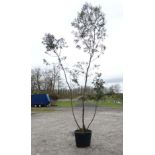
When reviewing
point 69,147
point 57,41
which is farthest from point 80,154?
point 57,41

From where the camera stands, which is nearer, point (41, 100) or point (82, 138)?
point (82, 138)

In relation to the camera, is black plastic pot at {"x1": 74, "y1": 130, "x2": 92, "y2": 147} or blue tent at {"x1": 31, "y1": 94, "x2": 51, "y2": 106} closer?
black plastic pot at {"x1": 74, "y1": 130, "x2": 92, "y2": 147}

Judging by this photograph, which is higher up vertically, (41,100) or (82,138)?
(82,138)

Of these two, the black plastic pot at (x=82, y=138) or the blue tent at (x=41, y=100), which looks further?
the blue tent at (x=41, y=100)
